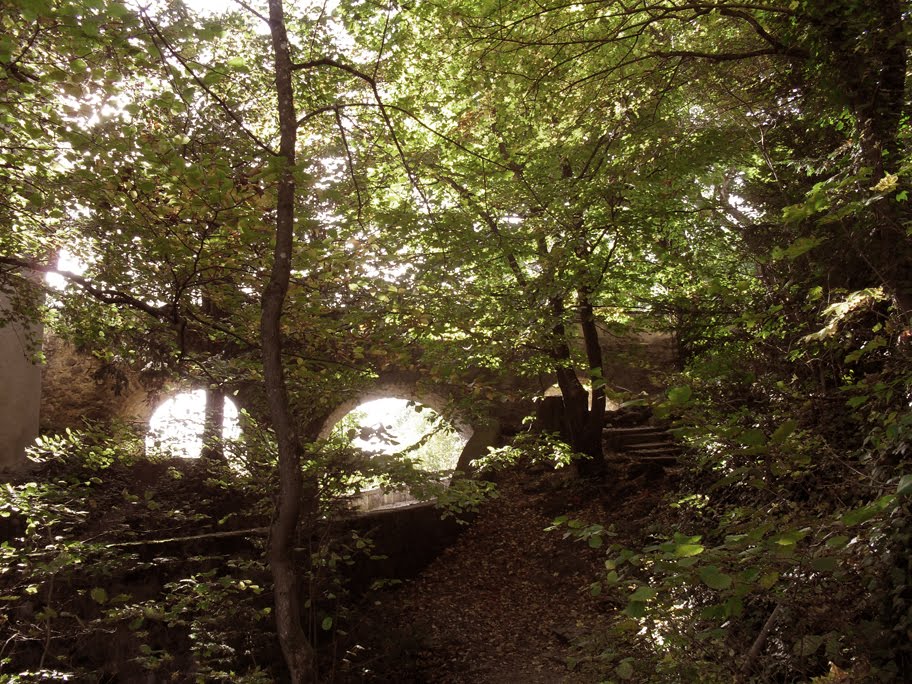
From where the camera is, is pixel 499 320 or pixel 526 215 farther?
pixel 526 215

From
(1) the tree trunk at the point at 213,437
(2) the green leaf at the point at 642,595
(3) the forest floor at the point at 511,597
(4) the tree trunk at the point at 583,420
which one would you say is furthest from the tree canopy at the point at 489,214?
(3) the forest floor at the point at 511,597

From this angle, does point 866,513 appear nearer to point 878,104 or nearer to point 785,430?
point 785,430

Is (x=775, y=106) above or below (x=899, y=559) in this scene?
above

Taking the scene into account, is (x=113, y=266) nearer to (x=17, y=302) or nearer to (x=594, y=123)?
(x=17, y=302)

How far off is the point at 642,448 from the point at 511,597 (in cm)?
422

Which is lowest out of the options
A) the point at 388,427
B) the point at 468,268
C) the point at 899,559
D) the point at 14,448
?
the point at 899,559

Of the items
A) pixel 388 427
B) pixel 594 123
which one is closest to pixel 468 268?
pixel 594 123

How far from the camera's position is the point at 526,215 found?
7438 millimetres

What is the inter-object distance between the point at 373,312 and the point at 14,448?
7.71 m

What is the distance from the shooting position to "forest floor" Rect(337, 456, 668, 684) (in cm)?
735

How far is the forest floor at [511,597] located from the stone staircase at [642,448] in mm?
255

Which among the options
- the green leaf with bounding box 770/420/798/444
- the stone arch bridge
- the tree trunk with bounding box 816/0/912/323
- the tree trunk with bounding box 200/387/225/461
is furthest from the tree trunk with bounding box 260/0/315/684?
the stone arch bridge

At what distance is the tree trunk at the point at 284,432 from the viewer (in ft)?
12.6

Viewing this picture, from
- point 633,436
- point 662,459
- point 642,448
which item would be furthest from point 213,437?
point 633,436
